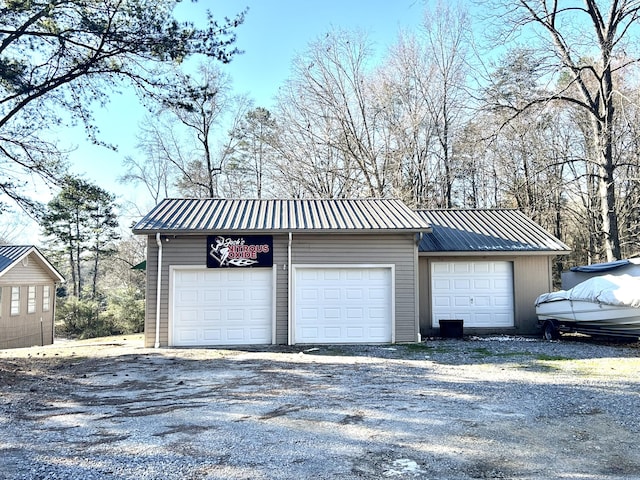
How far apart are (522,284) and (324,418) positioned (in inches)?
362

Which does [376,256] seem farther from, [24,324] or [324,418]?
[24,324]

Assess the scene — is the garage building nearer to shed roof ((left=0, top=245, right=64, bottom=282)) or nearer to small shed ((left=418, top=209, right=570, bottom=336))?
small shed ((left=418, top=209, right=570, bottom=336))

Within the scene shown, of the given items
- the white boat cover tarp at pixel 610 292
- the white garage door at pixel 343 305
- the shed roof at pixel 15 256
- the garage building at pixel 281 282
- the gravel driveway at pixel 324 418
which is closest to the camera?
the gravel driveway at pixel 324 418

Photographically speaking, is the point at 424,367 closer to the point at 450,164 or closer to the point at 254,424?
the point at 254,424

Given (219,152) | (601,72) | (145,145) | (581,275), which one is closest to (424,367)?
(581,275)

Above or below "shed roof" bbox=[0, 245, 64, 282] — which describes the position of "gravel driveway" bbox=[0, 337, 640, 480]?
below

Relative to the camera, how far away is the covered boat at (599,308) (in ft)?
30.6

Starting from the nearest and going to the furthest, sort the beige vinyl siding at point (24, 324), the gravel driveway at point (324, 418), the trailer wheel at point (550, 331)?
the gravel driveway at point (324, 418), the trailer wheel at point (550, 331), the beige vinyl siding at point (24, 324)

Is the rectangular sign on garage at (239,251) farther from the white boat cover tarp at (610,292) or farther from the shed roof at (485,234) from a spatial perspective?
the white boat cover tarp at (610,292)

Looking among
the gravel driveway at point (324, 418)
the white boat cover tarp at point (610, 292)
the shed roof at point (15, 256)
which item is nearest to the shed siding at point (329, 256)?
the gravel driveway at point (324, 418)

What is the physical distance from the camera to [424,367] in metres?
7.79

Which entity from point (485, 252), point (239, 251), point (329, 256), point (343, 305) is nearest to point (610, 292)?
point (485, 252)

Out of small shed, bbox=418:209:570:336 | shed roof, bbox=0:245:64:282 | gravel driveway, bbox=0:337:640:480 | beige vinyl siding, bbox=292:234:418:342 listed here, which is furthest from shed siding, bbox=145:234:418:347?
shed roof, bbox=0:245:64:282

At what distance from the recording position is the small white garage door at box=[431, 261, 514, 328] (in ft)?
Answer: 39.5
